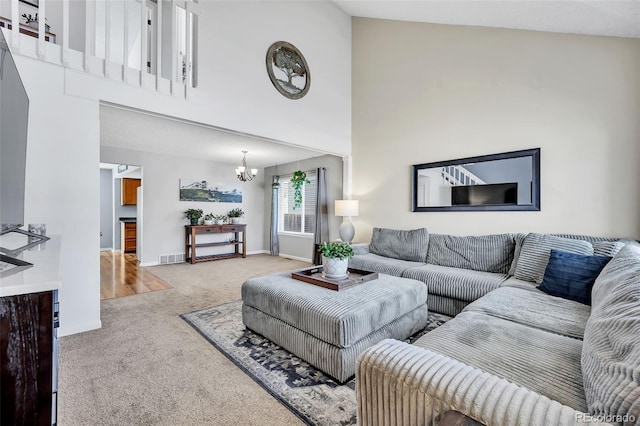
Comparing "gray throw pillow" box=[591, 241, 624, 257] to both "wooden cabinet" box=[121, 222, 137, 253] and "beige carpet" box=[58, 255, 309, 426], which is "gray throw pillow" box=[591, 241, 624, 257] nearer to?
"beige carpet" box=[58, 255, 309, 426]

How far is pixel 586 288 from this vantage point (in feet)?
6.46

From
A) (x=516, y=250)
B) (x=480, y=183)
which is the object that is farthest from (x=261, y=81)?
(x=516, y=250)

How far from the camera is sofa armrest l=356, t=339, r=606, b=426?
25.6 inches

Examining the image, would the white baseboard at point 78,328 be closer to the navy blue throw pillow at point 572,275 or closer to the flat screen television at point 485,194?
the navy blue throw pillow at point 572,275

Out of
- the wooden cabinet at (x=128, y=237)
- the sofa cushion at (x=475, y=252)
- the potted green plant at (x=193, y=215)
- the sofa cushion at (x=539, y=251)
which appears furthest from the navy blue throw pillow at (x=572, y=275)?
the wooden cabinet at (x=128, y=237)

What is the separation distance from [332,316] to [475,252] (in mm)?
2156

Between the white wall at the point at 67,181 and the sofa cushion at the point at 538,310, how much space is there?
3.09 m

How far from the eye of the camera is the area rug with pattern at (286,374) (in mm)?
1498

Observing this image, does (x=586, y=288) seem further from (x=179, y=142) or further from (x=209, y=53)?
(x=179, y=142)

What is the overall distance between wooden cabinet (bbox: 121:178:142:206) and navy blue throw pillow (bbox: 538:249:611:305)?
7827 millimetres

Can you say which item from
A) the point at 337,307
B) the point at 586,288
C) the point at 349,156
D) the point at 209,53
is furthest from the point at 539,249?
the point at 209,53

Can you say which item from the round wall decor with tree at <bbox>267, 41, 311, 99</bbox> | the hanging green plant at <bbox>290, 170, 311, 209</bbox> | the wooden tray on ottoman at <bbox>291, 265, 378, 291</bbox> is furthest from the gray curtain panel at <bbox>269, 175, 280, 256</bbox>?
the wooden tray on ottoman at <bbox>291, 265, 378, 291</bbox>

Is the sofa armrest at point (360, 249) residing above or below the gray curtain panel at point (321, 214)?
below

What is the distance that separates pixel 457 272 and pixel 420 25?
3.43m
